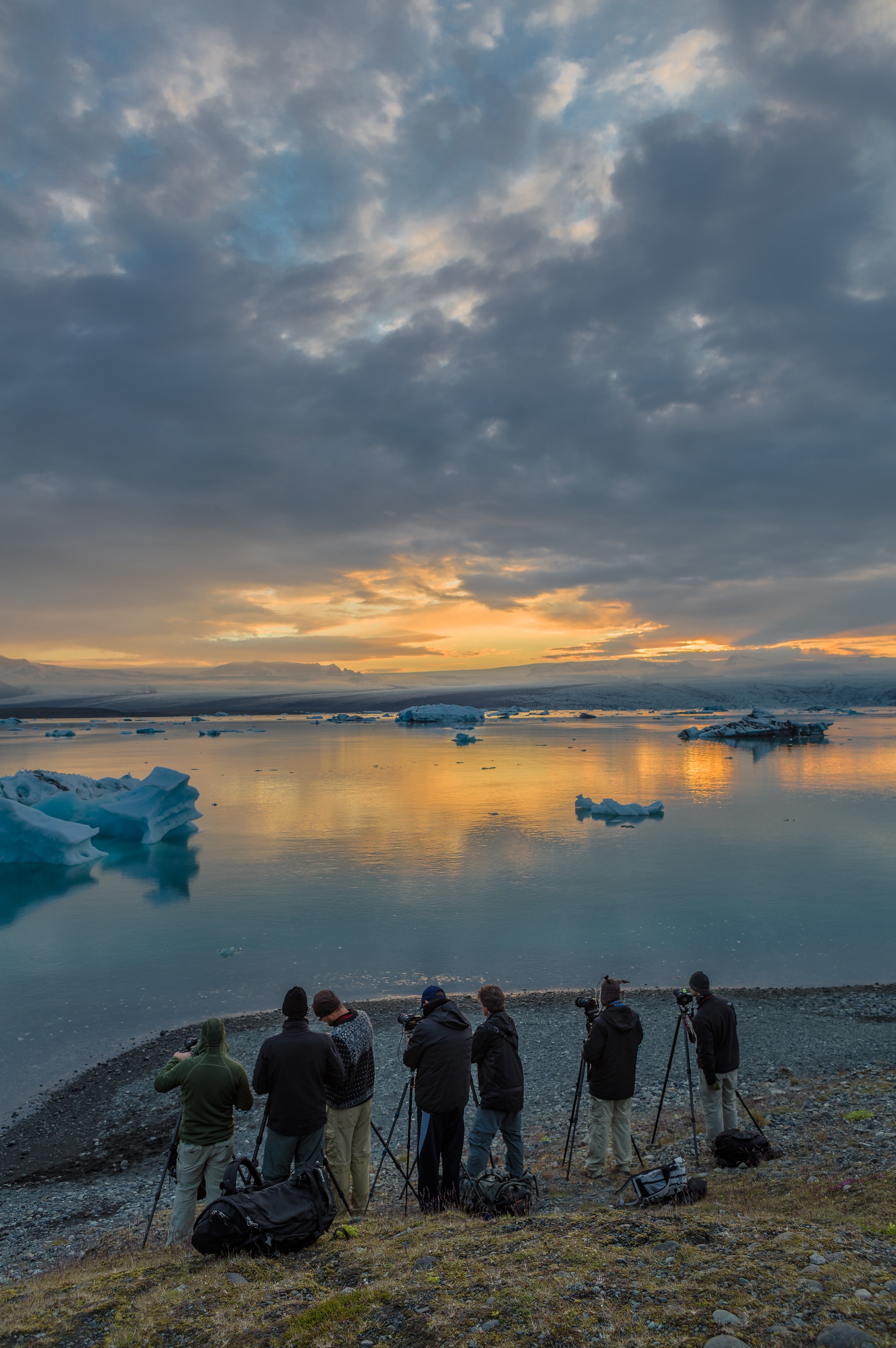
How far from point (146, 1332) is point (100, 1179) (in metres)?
4.27

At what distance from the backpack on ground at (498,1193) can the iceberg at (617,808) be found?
24.3 m

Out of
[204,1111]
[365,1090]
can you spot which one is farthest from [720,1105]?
[204,1111]

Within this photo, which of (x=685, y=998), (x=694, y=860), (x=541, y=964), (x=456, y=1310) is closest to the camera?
(x=456, y=1310)

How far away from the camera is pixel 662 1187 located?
489 centimetres

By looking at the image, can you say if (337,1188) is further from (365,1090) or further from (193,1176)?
(193,1176)

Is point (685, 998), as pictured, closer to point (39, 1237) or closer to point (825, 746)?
point (39, 1237)

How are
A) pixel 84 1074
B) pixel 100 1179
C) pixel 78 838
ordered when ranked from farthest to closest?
pixel 78 838, pixel 84 1074, pixel 100 1179

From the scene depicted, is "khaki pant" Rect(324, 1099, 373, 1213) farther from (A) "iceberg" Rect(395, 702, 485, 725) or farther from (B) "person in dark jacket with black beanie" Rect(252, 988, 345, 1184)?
(A) "iceberg" Rect(395, 702, 485, 725)

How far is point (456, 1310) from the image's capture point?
3.46 metres

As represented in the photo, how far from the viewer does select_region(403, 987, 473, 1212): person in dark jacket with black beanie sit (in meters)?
4.93

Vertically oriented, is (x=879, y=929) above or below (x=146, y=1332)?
below

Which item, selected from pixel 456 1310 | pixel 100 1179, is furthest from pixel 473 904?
pixel 456 1310

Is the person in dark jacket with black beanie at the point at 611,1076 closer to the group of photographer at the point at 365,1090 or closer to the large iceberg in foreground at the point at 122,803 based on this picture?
the group of photographer at the point at 365,1090

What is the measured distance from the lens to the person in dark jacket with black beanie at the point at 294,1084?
A: 4641 mm
